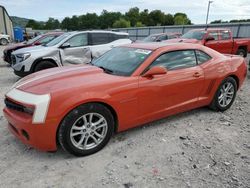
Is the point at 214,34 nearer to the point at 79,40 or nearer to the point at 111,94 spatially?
the point at 79,40

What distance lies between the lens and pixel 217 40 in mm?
11828

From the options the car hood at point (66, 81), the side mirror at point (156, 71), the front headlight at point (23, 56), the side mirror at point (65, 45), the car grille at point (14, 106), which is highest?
the side mirror at point (156, 71)

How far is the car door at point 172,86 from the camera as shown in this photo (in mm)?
3553

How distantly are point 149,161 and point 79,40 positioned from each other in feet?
20.0

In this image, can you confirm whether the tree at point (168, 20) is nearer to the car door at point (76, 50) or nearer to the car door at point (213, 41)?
the car door at point (213, 41)

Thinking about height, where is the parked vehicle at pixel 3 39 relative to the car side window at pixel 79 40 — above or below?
below

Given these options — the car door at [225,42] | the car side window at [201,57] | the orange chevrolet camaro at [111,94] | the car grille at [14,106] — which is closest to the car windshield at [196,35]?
the car door at [225,42]

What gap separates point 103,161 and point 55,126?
79 centimetres

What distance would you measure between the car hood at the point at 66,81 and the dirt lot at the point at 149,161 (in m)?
0.92

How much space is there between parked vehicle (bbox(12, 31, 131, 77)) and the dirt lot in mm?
3451

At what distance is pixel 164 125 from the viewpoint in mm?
4148

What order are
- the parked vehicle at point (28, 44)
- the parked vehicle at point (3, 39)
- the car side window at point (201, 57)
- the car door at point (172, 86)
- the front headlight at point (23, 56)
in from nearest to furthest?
the car door at point (172, 86) → the car side window at point (201, 57) → the front headlight at point (23, 56) → the parked vehicle at point (28, 44) → the parked vehicle at point (3, 39)

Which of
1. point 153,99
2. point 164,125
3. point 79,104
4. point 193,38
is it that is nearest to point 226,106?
point 164,125

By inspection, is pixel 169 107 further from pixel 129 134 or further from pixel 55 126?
pixel 55 126
